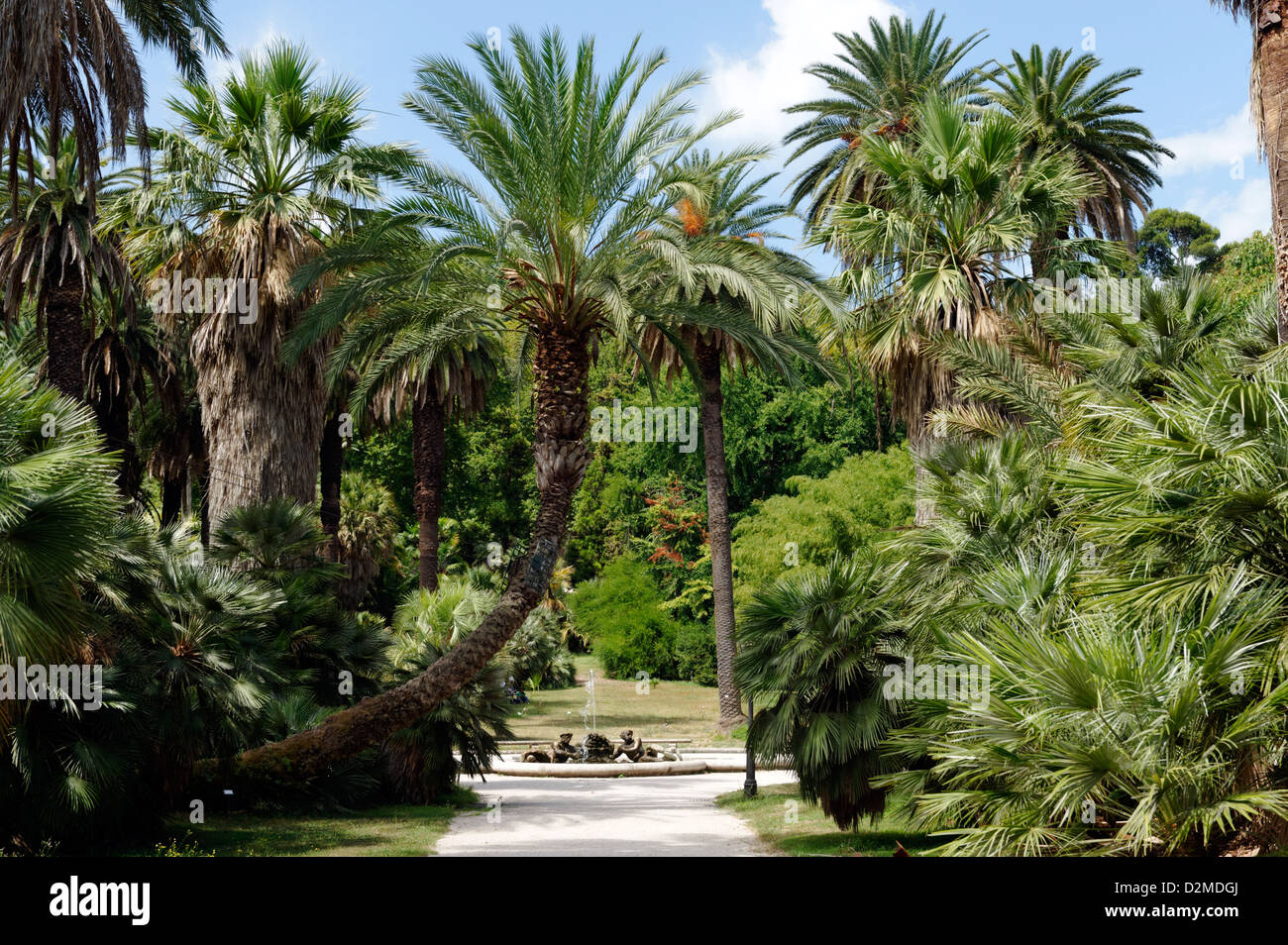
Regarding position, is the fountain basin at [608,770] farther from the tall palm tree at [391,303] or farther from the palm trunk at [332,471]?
the tall palm tree at [391,303]

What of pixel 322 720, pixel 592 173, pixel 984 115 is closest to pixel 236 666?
pixel 322 720

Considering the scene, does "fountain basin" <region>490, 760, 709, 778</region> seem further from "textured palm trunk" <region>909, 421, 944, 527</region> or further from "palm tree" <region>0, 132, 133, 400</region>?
"palm tree" <region>0, 132, 133, 400</region>

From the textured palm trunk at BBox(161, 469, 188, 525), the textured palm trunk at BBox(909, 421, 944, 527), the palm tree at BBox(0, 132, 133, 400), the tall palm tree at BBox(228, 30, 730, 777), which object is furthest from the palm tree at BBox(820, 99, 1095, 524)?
the textured palm trunk at BBox(161, 469, 188, 525)

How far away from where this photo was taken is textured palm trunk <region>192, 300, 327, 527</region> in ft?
59.0

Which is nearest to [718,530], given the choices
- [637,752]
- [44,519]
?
[637,752]

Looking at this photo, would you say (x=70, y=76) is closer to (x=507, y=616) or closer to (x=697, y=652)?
(x=507, y=616)

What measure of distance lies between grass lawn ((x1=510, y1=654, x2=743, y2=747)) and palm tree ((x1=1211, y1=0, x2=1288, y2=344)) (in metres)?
18.8

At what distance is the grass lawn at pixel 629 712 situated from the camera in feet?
97.8

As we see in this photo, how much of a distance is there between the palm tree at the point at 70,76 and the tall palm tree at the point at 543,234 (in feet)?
13.7

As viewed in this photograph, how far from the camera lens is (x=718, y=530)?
2753 cm
